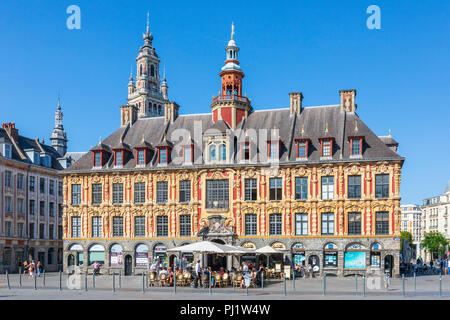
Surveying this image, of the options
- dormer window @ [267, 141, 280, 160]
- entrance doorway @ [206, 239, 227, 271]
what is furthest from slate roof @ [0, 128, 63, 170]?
dormer window @ [267, 141, 280, 160]

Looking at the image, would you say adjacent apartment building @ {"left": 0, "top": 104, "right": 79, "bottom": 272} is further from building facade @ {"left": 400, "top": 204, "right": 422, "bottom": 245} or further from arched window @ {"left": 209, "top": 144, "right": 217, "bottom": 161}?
building facade @ {"left": 400, "top": 204, "right": 422, "bottom": 245}

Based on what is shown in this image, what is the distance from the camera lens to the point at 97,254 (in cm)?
5366

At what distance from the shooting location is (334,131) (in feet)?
166

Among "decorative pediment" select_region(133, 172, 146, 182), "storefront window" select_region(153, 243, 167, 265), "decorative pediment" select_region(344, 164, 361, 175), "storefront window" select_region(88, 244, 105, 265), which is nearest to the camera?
"decorative pediment" select_region(344, 164, 361, 175)

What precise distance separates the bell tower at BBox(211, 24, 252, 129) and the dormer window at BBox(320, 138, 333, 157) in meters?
9.51

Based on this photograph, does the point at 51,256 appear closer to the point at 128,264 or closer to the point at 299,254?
the point at 128,264

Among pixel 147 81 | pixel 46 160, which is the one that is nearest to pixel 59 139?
pixel 46 160

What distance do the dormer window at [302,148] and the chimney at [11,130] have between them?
1419 inches

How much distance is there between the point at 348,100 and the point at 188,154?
635 inches

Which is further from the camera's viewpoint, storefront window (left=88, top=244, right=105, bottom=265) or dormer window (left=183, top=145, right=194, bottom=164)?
storefront window (left=88, top=244, right=105, bottom=265)

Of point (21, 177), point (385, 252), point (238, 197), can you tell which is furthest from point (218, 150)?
point (21, 177)

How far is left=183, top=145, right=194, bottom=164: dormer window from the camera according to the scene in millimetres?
52156

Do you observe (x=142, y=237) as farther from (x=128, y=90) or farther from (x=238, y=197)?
(x=128, y=90)

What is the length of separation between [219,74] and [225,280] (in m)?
27.3
